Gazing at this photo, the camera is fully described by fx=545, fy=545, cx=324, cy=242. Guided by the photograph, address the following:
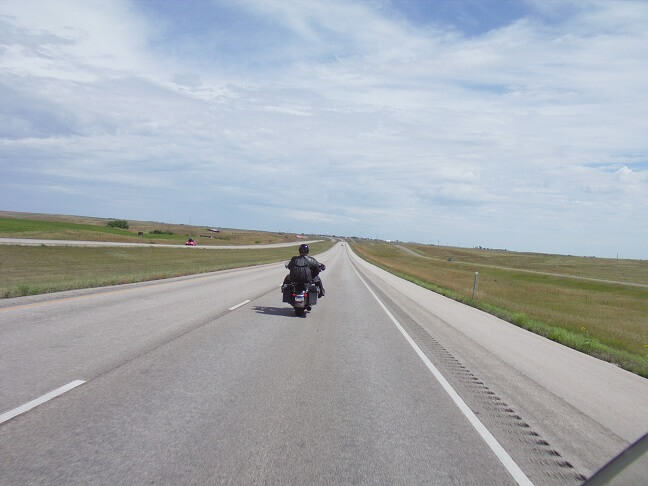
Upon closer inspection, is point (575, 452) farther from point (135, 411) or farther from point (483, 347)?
point (483, 347)

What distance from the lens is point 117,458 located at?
4285 mm

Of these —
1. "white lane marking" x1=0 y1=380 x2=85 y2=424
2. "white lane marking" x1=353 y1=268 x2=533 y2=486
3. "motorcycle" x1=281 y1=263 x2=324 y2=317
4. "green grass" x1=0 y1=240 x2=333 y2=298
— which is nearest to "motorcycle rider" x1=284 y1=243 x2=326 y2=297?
"motorcycle" x1=281 y1=263 x2=324 y2=317

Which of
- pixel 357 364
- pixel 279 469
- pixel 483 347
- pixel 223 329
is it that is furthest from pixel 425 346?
pixel 279 469

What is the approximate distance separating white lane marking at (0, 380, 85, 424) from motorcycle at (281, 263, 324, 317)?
7604mm

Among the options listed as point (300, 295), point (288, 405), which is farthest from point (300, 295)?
point (288, 405)

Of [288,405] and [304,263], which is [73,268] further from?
[288,405]

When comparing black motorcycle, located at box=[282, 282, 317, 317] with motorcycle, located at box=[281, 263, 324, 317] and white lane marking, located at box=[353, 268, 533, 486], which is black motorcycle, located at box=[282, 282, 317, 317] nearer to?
motorcycle, located at box=[281, 263, 324, 317]

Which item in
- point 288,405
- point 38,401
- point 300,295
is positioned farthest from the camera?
point 300,295

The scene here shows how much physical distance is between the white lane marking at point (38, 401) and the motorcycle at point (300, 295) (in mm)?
7604

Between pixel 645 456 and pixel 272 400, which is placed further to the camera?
pixel 272 400

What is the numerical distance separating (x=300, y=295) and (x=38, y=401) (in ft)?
27.7

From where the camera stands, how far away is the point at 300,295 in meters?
13.6

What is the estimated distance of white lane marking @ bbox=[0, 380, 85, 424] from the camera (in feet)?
16.5

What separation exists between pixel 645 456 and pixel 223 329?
29.9 ft
